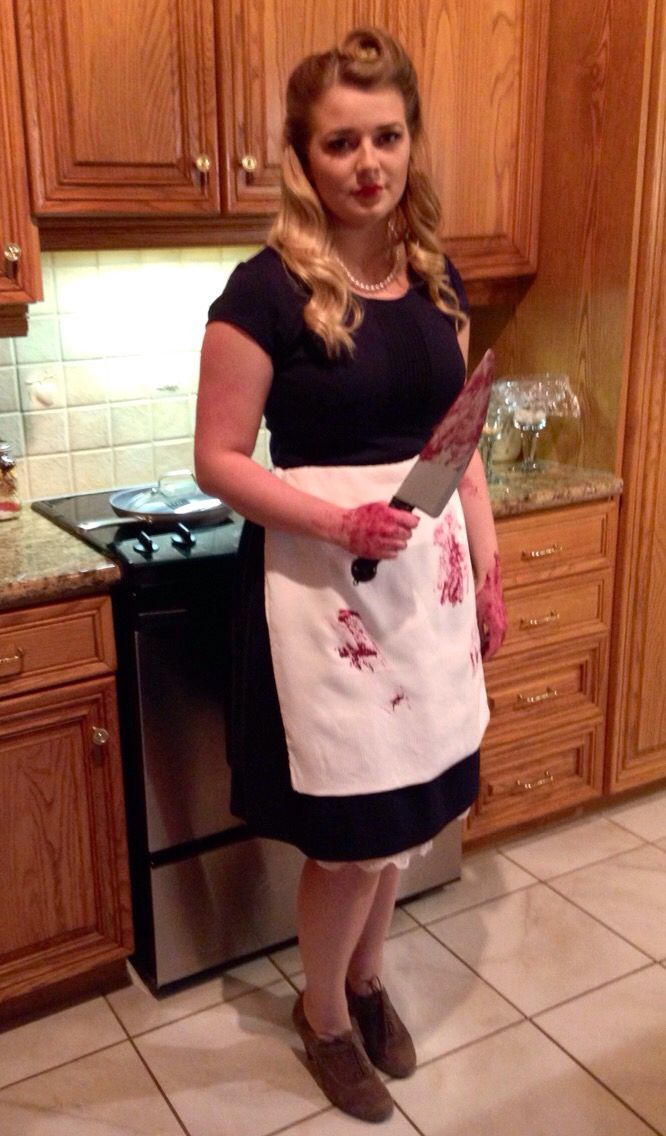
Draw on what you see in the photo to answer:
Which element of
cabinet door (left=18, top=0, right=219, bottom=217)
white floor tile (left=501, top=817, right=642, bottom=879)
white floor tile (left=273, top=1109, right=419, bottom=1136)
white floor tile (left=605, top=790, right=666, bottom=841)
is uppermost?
cabinet door (left=18, top=0, right=219, bottom=217)

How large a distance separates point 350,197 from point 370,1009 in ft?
4.16

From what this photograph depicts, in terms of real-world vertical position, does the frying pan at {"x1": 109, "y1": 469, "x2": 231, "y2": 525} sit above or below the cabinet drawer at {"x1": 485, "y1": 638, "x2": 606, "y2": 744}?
above

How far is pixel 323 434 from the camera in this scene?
1.44 m

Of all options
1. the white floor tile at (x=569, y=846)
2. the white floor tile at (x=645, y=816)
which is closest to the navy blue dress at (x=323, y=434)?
the white floor tile at (x=569, y=846)

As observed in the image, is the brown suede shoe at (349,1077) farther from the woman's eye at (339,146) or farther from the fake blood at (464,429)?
the woman's eye at (339,146)

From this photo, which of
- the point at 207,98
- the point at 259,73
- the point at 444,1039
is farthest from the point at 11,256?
the point at 444,1039

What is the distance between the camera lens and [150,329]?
2.18 m

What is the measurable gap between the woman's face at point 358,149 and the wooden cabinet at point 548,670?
0.86 metres

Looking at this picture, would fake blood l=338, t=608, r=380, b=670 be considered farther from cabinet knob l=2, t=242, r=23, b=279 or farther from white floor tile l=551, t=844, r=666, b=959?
white floor tile l=551, t=844, r=666, b=959

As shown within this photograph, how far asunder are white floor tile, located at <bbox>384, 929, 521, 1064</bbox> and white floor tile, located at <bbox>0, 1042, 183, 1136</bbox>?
1.45 ft

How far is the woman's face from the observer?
4.52 ft

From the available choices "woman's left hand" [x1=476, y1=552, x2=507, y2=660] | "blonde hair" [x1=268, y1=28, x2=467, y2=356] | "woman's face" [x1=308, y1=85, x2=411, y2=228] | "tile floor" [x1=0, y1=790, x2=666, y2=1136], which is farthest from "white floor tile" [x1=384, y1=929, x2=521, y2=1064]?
"woman's face" [x1=308, y1=85, x2=411, y2=228]

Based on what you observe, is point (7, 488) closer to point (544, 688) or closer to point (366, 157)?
point (366, 157)

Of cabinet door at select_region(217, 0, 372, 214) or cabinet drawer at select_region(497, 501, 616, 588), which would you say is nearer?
cabinet door at select_region(217, 0, 372, 214)
